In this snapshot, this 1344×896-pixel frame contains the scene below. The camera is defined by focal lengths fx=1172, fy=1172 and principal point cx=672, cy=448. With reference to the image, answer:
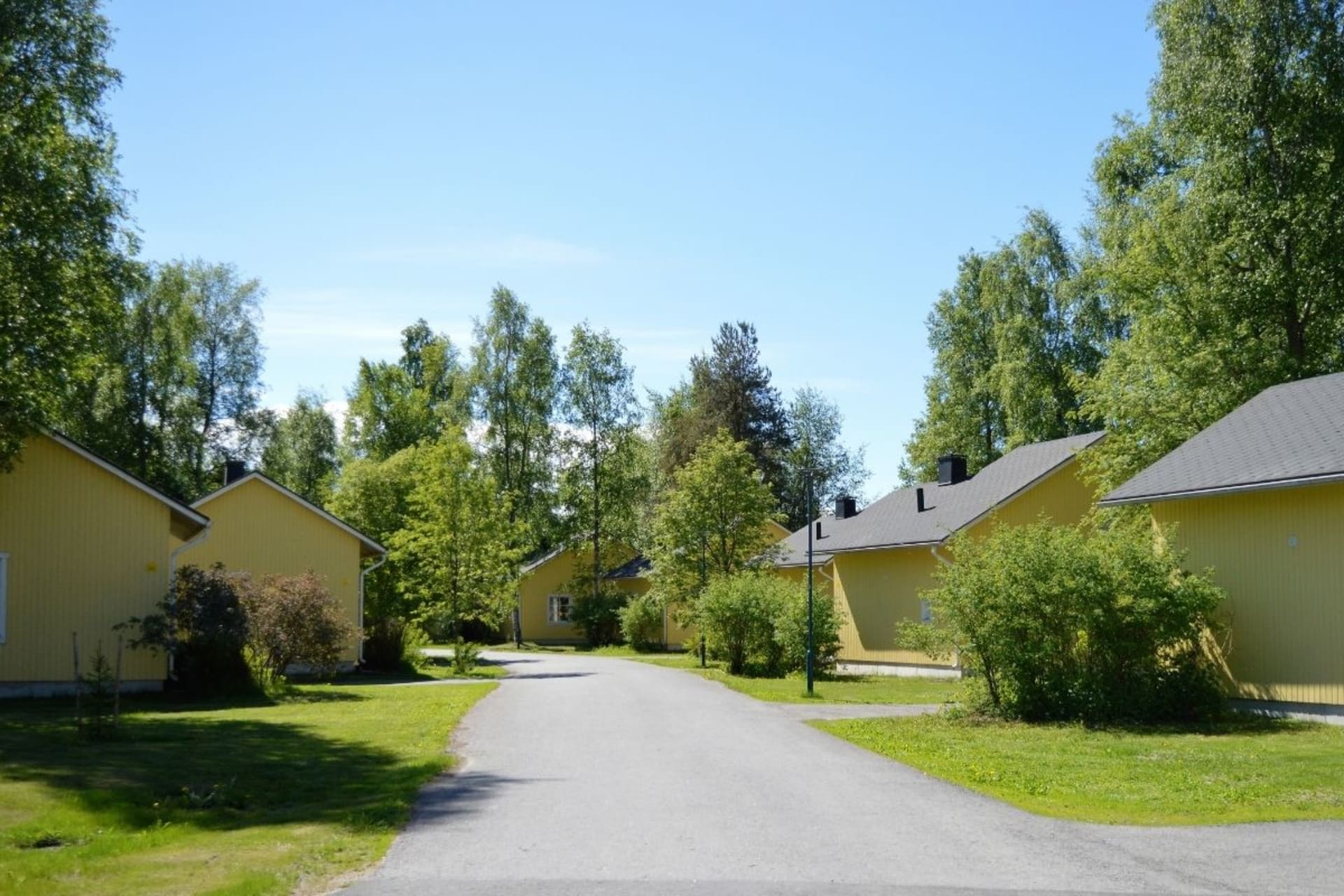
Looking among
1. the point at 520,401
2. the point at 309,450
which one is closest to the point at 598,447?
the point at 520,401

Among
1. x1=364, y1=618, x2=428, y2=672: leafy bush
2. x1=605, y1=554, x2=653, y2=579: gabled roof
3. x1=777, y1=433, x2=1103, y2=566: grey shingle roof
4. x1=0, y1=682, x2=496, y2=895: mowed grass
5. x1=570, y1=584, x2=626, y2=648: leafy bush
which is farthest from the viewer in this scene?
x1=605, y1=554, x2=653, y2=579: gabled roof

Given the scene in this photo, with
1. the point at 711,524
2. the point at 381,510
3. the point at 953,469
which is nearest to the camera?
the point at 711,524

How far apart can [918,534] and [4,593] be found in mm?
21167

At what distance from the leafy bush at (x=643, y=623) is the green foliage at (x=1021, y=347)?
48.7ft

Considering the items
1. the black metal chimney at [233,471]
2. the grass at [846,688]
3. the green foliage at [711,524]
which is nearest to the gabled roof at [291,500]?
the black metal chimney at [233,471]

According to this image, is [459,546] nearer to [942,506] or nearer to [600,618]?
[942,506]

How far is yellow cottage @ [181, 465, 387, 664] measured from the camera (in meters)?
29.9

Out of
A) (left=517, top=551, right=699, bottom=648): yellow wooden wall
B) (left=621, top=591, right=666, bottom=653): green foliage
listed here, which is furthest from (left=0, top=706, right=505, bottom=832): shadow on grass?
(left=517, top=551, right=699, bottom=648): yellow wooden wall

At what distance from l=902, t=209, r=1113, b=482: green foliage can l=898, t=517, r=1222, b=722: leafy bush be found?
21.9 metres

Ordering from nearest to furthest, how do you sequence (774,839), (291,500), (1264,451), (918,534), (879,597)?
(774,839), (1264,451), (291,500), (918,534), (879,597)

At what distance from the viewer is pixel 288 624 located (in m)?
24.6

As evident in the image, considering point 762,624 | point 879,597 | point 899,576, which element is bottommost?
point 762,624

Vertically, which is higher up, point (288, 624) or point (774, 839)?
point (288, 624)

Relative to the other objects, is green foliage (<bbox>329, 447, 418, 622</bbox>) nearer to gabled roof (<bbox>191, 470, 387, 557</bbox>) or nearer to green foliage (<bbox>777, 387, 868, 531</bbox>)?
gabled roof (<bbox>191, 470, 387, 557</bbox>)
